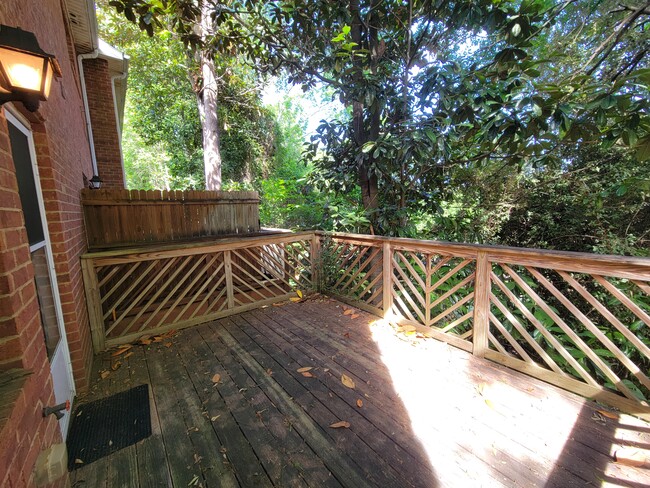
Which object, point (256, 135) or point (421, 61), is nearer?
point (421, 61)

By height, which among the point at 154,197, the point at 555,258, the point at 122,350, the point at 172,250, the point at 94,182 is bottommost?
the point at 122,350

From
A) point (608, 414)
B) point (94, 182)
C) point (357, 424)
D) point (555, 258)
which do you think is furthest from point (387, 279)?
point (94, 182)

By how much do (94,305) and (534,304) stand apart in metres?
4.51

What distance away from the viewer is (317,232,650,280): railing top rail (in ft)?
5.46

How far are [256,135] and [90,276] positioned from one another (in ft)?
28.4

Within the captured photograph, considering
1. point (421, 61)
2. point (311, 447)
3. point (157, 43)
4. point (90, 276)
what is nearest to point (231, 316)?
point (90, 276)

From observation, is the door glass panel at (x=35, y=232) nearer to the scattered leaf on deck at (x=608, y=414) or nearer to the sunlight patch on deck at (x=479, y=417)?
the sunlight patch on deck at (x=479, y=417)

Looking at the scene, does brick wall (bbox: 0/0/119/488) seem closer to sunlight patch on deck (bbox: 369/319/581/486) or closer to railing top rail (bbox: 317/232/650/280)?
sunlight patch on deck (bbox: 369/319/581/486)

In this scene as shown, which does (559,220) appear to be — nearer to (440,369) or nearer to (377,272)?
(377,272)

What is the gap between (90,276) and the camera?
2602 millimetres

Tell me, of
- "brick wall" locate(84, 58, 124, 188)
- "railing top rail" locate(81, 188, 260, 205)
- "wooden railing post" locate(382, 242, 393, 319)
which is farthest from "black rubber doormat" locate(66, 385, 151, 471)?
"brick wall" locate(84, 58, 124, 188)

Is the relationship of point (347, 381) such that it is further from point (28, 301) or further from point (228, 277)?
point (228, 277)

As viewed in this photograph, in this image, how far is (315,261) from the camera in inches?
167

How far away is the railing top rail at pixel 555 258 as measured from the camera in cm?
167
